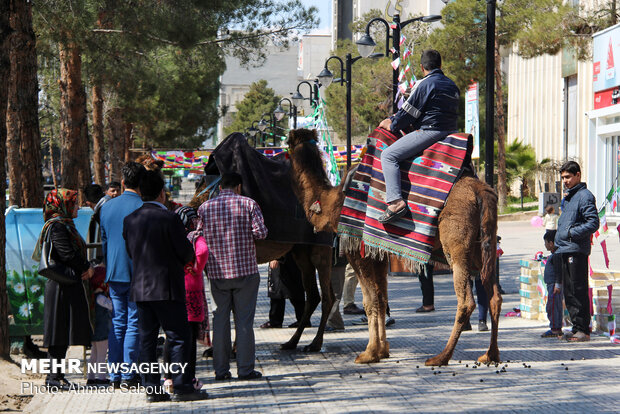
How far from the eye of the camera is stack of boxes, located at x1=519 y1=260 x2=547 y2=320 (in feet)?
40.8

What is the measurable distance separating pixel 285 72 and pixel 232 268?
145 meters

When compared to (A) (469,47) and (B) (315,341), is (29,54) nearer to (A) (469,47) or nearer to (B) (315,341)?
(B) (315,341)

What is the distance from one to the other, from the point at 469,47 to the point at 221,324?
3834 cm

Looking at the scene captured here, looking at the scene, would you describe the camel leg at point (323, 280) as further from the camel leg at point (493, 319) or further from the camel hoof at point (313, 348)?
the camel leg at point (493, 319)

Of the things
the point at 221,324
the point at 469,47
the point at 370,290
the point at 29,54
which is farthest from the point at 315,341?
the point at 469,47

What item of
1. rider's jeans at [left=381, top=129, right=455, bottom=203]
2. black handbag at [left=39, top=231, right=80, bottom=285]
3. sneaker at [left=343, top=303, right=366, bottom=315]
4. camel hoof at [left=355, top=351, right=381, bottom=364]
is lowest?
sneaker at [left=343, top=303, right=366, bottom=315]

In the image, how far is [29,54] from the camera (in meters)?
12.8

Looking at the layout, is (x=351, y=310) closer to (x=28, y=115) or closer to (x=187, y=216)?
(x=187, y=216)

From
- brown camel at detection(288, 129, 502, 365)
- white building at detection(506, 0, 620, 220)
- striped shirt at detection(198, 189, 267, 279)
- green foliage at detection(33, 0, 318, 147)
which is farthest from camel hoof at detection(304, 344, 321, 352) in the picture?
white building at detection(506, 0, 620, 220)

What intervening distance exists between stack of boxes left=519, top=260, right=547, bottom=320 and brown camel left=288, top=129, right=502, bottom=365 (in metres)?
3.46

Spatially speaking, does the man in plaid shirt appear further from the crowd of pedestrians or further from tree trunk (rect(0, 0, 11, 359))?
tree trunk (rect(0, 0, 11, 359))

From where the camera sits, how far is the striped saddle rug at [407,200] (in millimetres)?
8891

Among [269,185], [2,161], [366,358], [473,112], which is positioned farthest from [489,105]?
[2,161]

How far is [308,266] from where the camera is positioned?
34.8 feet
